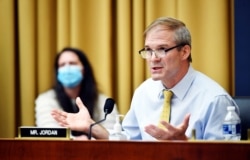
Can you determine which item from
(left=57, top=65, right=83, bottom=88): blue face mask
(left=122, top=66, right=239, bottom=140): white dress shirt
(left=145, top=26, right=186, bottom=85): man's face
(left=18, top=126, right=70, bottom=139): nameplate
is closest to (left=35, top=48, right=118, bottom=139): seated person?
(left=57, top=65, right=83, bottom=88): blue face mask

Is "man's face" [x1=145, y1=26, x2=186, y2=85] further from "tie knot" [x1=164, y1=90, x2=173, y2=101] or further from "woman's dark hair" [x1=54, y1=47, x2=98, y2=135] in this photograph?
"woman's dark hair" [x1=54, y1=47, x2=98, y2=135]

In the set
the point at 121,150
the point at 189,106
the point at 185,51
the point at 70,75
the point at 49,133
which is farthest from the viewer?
the point at 70,75

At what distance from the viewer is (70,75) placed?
3277 millimetres

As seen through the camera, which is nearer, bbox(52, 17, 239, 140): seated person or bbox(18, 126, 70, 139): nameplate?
bbox(18, 126, 70, 139): nameplate

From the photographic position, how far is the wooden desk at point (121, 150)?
1396mm

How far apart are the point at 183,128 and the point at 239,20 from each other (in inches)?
57.4

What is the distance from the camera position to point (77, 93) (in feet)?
11.0

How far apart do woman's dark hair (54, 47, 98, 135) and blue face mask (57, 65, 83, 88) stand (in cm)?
4

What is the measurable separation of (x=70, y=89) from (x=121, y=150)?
1915 millimetres

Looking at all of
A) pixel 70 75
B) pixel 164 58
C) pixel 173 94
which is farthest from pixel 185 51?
pixel 70 75

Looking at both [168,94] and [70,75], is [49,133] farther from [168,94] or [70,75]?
[70,75]

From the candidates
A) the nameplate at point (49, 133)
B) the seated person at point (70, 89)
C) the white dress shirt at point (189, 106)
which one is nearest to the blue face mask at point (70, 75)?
the seated person at point (70, 89)

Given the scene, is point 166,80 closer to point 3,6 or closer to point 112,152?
point 112,152

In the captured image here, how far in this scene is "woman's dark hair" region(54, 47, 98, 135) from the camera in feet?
10.7
